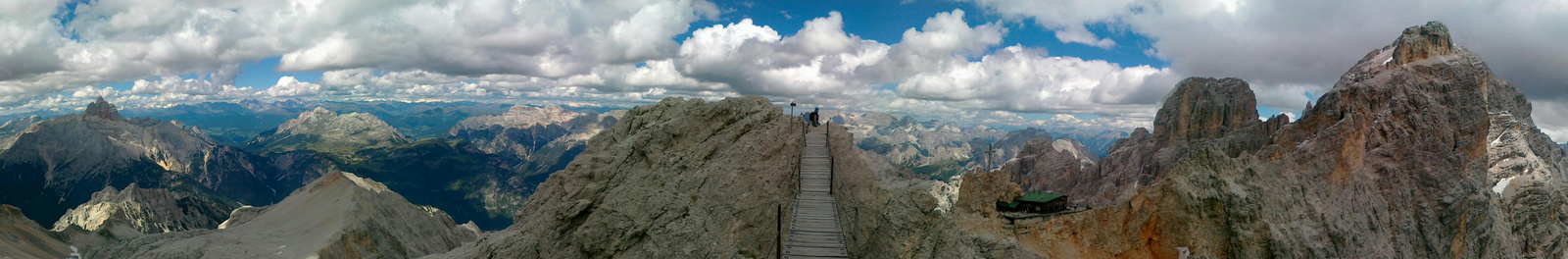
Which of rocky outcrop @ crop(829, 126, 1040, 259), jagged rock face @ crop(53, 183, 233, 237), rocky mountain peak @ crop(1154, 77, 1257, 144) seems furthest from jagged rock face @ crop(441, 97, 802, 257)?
rocky mountain peak @ crop(1154, 77, 1257, 144)

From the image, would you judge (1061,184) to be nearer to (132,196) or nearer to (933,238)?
(933,238)

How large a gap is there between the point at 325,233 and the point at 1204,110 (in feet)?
Result: 577

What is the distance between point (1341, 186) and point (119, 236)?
160623 mm

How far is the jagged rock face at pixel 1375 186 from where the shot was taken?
5038 centimetres

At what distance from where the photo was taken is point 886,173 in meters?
31.6

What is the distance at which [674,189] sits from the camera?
96.9 ft

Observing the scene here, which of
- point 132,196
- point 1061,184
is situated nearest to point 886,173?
point 1061,184

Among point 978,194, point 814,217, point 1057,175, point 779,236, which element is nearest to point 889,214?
point 814,217

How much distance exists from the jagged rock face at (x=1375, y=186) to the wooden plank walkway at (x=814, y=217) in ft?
77.8

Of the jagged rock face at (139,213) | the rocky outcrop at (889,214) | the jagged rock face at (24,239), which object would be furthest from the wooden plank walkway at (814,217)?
the jagged rock face at (139,213)

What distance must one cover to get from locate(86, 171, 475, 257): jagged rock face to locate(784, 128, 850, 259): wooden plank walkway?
59.5 metres

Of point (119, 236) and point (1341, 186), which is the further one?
point (119, 236)

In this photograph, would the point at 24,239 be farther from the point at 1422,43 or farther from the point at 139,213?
the point at 1422,43

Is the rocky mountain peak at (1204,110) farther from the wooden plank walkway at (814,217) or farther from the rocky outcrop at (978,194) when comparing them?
the wooden plank walkway at (814,217)
